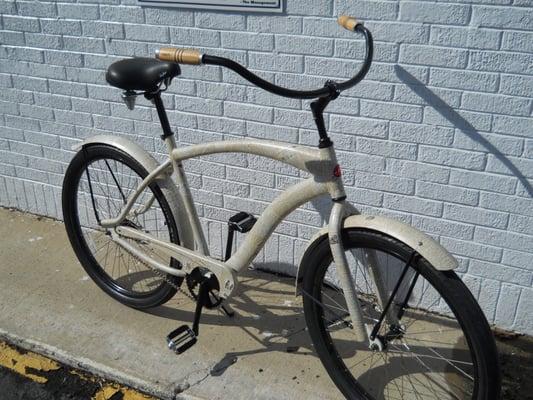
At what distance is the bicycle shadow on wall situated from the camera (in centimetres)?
285

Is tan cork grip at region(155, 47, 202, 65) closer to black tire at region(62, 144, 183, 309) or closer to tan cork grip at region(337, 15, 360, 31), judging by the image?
tan cork grip at region(337, 15, 360, 31)

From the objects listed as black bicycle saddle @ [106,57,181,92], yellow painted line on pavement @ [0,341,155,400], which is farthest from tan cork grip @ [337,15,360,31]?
yellow painted line on pavement @ [0,341,155,400]

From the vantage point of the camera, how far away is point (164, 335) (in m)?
3.19

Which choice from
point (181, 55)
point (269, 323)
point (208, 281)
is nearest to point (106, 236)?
point (208, 281)

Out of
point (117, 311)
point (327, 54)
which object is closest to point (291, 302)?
point (117, 311)

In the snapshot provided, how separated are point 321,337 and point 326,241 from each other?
0.51m

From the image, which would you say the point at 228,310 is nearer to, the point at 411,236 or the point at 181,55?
the point at 411,236

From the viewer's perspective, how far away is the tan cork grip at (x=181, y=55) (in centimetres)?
221

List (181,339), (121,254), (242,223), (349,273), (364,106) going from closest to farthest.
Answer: (349,273) < (242,223) < (181,339) < (364,106) < (121,254)

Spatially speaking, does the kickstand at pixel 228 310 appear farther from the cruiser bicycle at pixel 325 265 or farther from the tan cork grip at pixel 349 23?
the tan cork grip at pixel 349 23

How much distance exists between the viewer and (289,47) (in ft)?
10.1

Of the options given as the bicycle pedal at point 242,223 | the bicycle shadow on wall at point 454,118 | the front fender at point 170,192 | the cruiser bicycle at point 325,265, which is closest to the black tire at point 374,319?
the cruiser bicycle at point 325,265

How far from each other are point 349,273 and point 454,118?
1.03m

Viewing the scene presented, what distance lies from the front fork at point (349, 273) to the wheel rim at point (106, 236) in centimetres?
130
